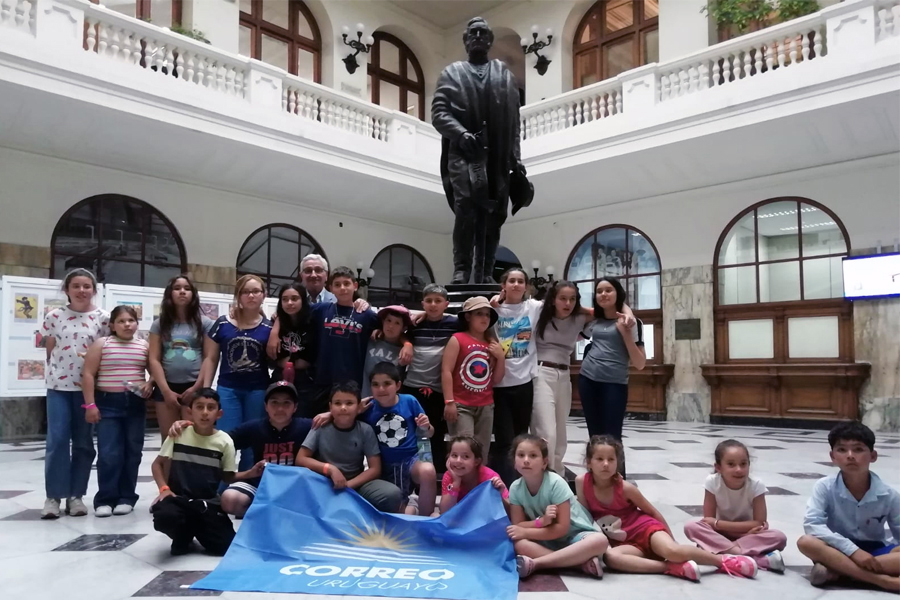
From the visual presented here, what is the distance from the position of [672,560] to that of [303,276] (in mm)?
2843

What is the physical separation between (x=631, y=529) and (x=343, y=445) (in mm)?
1440

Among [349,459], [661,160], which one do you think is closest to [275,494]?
[349,459]

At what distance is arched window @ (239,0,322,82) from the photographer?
12727 millimetres

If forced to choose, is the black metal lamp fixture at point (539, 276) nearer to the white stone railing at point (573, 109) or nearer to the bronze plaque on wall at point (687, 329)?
the white stone railing at point (573, 109)

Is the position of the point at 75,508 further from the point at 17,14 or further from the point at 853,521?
the point at 17,14

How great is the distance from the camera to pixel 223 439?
335cm

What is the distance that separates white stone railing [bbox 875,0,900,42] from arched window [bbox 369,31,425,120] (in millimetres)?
9226

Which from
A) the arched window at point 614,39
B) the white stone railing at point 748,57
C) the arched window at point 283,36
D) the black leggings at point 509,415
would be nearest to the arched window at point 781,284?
the white stone railing at point 748,57

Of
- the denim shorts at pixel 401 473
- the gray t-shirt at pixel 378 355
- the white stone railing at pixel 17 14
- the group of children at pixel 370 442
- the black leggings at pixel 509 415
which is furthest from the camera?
→ the white stone railing at pixel 17 14

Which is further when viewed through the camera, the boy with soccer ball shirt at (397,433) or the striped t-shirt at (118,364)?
the striped t-shirt at (118,364)

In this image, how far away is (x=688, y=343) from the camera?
11.2m

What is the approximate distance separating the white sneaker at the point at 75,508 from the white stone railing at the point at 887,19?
9627 mm

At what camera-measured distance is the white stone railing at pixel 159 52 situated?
8.48 m

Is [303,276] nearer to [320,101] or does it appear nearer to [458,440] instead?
[458,440]
